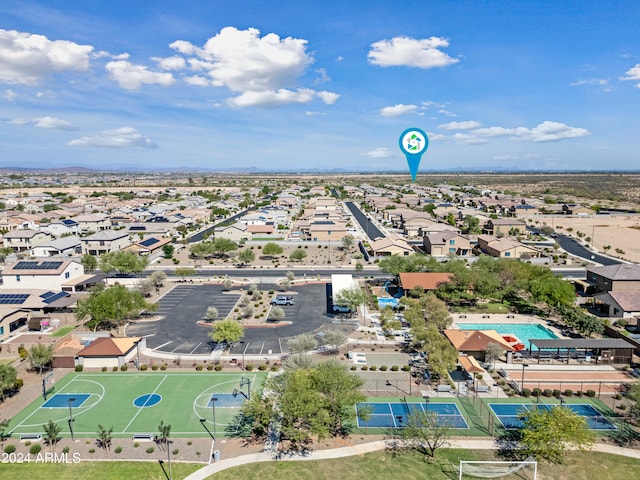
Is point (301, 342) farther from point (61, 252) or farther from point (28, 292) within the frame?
point (61, 252)

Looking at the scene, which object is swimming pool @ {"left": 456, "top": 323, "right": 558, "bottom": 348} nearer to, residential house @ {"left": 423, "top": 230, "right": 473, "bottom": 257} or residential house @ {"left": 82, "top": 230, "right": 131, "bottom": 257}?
residential house @ {"left": 423, "top": 230, "right": 473, "bottom": 257}

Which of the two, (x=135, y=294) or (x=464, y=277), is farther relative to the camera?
(x=464, y=277)

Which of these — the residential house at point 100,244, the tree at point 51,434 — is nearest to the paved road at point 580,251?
the tree at point 51,434

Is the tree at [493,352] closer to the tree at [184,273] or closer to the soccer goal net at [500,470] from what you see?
the soccer goal net at [500,470]

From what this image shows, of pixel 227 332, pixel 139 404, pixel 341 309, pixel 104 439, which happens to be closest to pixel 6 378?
pixel 139 404

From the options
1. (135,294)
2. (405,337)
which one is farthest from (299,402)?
(135,294)
